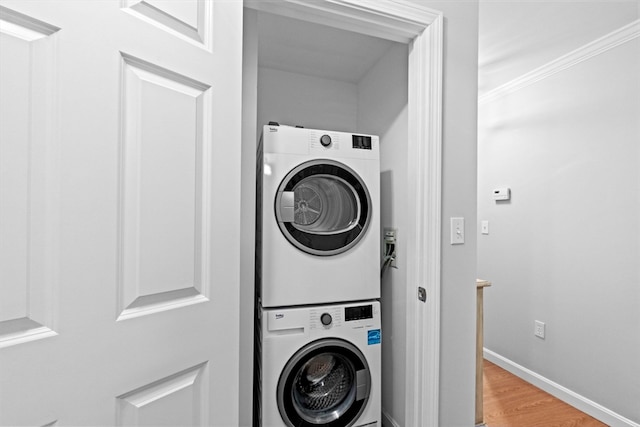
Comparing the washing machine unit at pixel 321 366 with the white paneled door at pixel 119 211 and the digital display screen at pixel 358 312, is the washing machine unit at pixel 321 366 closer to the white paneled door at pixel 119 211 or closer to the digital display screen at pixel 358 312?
the digital display screen at pixel 358 312

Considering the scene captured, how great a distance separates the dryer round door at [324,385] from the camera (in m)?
1.58

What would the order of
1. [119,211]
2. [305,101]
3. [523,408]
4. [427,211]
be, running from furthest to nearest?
[305,101], [523,408], [427,211], [119,211]

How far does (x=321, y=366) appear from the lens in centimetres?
173

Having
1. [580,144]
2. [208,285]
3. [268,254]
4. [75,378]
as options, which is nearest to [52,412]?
[75,378]

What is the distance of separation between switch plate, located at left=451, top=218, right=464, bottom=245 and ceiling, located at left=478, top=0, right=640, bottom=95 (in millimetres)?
1246

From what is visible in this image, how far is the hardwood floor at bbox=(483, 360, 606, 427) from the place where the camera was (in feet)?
6.93

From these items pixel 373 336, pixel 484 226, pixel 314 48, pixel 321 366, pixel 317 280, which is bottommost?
pixel 321 366

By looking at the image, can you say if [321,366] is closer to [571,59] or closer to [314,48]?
[314,48]

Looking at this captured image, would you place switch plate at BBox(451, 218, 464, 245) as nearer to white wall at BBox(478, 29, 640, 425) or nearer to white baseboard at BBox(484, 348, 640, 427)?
white wall at BBox(478, 29, 640, 425)

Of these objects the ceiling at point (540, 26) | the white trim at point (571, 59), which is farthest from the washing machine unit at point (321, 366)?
the white trim at point (571, 59)

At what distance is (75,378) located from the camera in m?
0.69

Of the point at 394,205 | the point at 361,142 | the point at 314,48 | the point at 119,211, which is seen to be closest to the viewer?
the point at 119,211

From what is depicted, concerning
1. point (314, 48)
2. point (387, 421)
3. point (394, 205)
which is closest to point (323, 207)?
point (394, 205)

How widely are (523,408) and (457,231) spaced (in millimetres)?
1668
